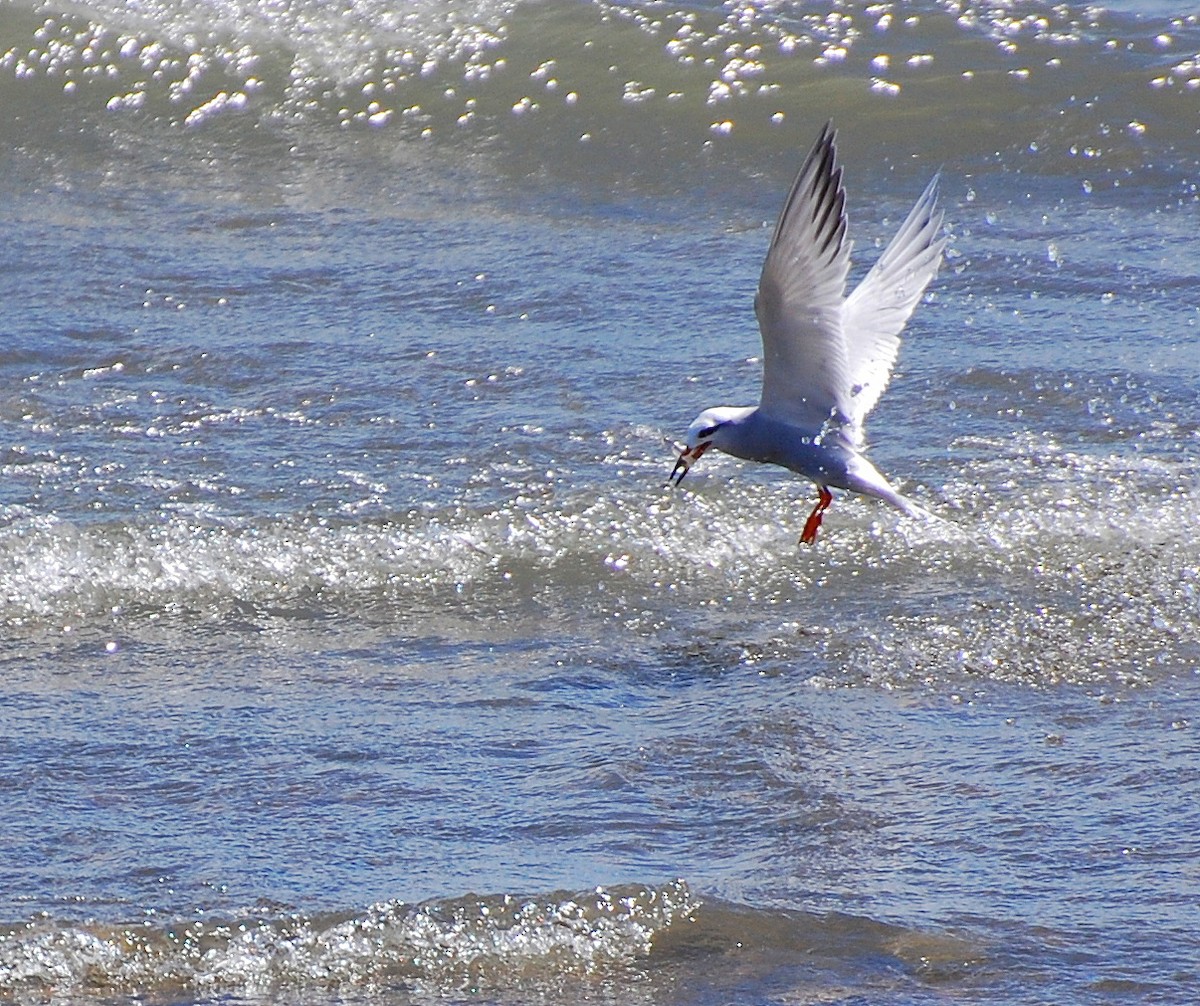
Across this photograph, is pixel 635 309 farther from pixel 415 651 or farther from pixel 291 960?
pixel 291 960

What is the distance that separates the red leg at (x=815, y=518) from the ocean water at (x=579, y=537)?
56 millimetres

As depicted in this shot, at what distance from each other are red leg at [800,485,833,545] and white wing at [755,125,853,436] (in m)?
0.22

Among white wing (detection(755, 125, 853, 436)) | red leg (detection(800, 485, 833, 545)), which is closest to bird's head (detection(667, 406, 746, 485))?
white wing (detection(755, 125, 853, 436))

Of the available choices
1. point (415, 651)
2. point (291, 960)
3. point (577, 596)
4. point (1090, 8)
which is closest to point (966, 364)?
point (577, 596)

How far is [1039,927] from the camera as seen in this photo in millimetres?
3377

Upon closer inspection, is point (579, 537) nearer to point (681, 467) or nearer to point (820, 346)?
point (681, 467)

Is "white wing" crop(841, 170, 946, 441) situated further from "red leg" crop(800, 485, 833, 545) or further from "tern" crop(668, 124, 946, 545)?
"red leg" crop(800, 485, 833, 545)

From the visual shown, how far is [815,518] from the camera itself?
574cm

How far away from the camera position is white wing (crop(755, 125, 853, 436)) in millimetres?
5293

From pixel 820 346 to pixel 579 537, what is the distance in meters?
0.95

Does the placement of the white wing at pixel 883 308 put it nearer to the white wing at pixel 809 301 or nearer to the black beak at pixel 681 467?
the white wing at pixel 809 301

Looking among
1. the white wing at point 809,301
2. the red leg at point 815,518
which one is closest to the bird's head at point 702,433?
the white wing at point 809,301

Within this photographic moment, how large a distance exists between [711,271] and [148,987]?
17.9ft

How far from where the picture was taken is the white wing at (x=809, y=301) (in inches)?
208
